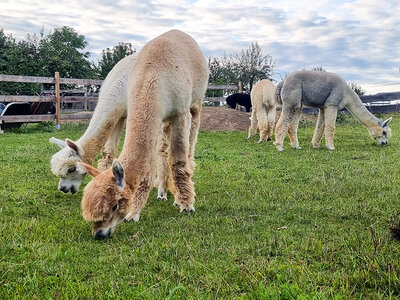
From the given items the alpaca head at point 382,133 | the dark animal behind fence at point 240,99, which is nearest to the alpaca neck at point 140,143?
the alpaca head at point 382,133

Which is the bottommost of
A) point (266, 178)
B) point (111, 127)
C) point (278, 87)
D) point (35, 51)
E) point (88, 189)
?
point (266, 178)

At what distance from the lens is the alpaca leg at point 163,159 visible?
223 inches

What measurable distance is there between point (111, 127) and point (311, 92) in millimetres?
8098

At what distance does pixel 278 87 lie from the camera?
12750 mm

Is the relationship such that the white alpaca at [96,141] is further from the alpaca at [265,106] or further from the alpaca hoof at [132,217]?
the alpaca at [265,106]

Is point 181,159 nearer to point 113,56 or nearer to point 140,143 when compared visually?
point 140,143

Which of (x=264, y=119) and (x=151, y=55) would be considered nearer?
(x=151, y=55)

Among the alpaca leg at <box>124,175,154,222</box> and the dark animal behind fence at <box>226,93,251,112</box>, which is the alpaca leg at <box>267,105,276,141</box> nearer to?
the alpaca leg at <box>124,175,154,222</box>

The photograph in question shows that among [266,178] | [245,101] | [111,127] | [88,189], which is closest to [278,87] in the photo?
[266,178]

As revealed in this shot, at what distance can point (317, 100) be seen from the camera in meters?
12.2

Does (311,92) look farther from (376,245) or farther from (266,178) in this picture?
(376,245)

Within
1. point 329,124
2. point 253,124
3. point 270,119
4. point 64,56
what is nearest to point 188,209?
point 329,124

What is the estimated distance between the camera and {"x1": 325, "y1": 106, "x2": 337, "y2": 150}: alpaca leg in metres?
11.8

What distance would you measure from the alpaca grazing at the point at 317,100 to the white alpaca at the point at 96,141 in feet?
22.7
